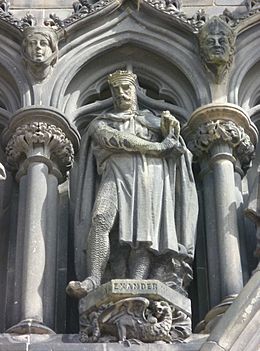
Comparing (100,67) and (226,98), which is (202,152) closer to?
(226,98)

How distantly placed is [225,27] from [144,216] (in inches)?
98.1

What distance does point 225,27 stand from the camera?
1337cm

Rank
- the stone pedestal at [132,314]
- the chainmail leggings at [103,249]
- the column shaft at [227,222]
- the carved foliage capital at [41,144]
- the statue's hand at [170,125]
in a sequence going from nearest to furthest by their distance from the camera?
the stone pedestal at [132,314]
the chainmail leggings at [103,249]
the column shaft at [227,222]
the statue's hand at [170,125]
the carved foliage capital at [41,144]

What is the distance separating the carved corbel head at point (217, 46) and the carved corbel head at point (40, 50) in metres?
1.33

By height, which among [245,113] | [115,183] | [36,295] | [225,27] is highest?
[225,27]

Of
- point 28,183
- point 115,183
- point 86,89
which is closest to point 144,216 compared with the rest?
point 115,183

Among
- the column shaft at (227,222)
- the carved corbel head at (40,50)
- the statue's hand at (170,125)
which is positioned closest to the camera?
the column shaft at (227,222)

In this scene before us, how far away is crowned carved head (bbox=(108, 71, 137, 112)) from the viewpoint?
1262 centimetres

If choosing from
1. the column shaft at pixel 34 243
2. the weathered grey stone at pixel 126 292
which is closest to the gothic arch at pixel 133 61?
the column shaft at pixel 34 243

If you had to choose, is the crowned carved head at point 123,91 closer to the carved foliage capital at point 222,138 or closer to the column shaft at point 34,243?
the carved foliage capital at point 222,138

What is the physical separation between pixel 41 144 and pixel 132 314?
218cm

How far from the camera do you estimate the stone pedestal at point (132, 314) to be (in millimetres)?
10914

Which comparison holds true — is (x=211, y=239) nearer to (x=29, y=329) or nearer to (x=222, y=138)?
(x=222, y=138)

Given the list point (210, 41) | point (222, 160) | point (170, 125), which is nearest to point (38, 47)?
point (210, 41)
